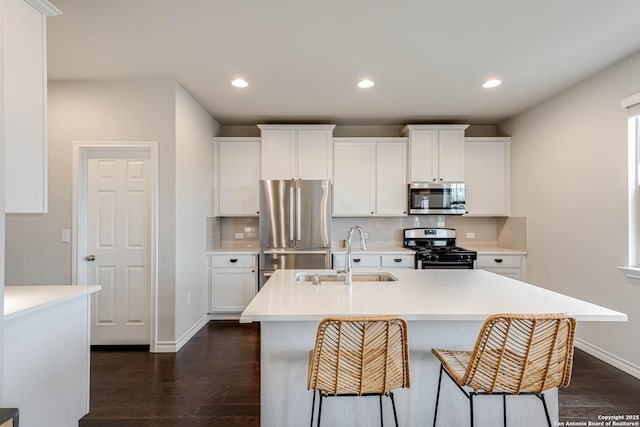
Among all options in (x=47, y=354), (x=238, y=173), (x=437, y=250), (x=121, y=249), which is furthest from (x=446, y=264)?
(x=47, y=354)

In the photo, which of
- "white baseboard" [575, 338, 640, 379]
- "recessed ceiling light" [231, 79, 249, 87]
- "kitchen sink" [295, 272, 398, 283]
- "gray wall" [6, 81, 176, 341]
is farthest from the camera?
"recessed ceiling light" [231, 79, 249, 87]

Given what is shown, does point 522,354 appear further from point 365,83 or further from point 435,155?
point 435,155

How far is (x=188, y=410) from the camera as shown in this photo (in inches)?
87.1

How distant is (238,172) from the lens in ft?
14.4

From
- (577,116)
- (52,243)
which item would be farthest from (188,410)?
(577,116)

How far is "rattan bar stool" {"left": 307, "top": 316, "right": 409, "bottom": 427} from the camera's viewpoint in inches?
54.2

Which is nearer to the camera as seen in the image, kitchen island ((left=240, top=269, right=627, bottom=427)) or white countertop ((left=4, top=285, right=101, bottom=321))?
white countertop ((left=4, top=285, right=101, bottom=321))

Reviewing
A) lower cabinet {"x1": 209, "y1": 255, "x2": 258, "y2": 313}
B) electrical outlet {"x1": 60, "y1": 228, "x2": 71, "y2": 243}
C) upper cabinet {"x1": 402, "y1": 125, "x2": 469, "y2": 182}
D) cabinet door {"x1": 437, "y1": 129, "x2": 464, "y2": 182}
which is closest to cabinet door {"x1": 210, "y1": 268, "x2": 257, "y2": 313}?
lower cabinet {"x1": 209, "y1": 255, "x2": 258, "y2": 313}

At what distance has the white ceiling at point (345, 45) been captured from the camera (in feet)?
6.85

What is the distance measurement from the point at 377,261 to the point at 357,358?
9.11ft

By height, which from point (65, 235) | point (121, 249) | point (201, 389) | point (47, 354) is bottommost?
point (201, 389)

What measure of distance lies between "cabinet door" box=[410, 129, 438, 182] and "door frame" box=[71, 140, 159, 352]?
9.90 feet

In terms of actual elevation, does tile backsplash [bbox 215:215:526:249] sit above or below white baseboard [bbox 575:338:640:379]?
above

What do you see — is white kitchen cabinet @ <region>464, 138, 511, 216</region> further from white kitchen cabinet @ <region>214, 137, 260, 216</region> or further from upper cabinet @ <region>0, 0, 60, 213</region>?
upper cabinet @ <region>0, 0, 60, 213</region>
